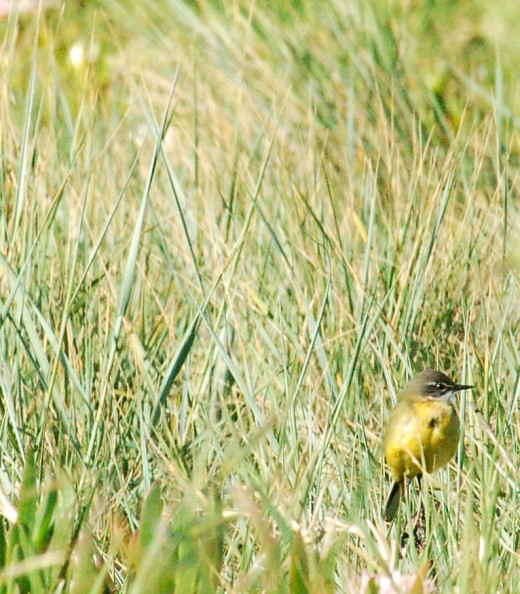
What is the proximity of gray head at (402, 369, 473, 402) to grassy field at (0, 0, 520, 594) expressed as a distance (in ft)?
0.18

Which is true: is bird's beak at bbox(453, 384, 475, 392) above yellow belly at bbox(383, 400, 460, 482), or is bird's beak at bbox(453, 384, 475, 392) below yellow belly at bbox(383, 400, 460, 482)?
above

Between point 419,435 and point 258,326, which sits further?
point 258,326

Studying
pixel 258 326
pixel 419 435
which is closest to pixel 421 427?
pixel 419 435

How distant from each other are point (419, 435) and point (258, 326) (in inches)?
18.1

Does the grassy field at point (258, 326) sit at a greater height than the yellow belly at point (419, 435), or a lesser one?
greater

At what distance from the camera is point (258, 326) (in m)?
2.43

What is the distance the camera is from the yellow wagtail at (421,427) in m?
2.13

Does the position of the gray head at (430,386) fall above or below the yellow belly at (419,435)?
above

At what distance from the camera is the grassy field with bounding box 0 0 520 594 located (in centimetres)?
156

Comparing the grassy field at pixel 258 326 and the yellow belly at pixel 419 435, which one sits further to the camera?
the yellow belly at pixel 419 435

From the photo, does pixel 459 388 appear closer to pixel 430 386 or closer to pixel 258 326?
pixel 430 386

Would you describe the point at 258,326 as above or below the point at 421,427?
above

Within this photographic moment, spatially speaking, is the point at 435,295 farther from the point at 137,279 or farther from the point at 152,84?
the point at 152,84

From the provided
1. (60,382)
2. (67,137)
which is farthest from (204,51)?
(60,382)
